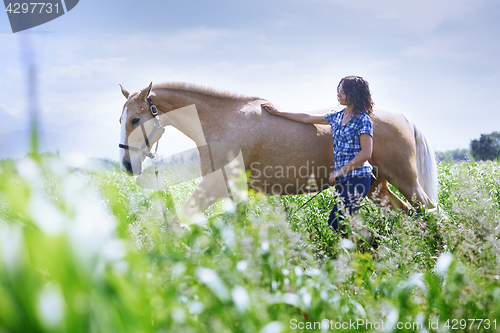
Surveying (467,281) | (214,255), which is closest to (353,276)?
(467,281)

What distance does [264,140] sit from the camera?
4113 mm

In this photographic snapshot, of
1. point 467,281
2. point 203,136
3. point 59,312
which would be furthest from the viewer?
point 203,136

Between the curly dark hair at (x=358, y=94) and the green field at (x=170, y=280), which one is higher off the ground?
the curly dark hair at (x=358, y=94)

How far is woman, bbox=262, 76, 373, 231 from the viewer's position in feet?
11.3

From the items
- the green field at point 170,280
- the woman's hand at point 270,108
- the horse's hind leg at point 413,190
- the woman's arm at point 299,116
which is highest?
the woman's hand at point 270,108

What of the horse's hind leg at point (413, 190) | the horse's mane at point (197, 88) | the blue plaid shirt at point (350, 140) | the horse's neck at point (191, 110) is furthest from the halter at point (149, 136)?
the horse's hind leg at point (413, 190)

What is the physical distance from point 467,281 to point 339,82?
266cm

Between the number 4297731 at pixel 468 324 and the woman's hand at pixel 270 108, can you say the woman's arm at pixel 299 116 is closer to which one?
the woman's hand at pixel 270 108

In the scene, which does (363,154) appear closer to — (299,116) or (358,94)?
(358,94)

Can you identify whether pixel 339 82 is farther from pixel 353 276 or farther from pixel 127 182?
pixel 127 182

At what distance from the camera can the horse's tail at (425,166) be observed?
4594 millimetres

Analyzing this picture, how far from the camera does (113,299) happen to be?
0.88 metres

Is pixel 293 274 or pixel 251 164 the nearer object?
pixel 293 274

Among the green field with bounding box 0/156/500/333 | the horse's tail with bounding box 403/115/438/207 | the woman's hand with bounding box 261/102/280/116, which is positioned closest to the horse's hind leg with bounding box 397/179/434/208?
the horse's tail with bounding box 403/115/438/207
